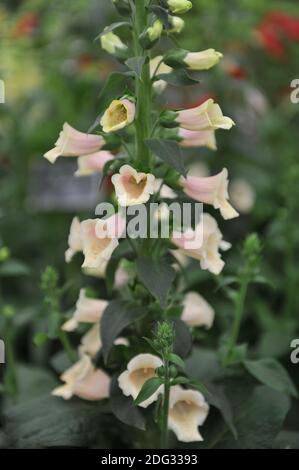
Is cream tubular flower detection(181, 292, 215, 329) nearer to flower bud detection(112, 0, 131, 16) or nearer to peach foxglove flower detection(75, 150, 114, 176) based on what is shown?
peach foxglove flower detection(75, 150, 114, 176)

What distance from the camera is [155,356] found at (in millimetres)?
1014

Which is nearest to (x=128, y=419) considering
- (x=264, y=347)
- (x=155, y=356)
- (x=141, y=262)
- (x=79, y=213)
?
(x=155, y=356)

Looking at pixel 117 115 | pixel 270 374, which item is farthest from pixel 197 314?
pixel 117 115

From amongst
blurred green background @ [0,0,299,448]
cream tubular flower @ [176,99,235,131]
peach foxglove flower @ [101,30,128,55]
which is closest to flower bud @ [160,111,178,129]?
cream tubular flower @ [176,99,235,131]

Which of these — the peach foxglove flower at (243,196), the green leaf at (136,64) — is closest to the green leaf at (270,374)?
the green leaf at (136,64)

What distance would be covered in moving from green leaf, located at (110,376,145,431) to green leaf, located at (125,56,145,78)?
1.42 feet

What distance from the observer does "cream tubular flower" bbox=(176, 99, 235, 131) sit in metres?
0.98

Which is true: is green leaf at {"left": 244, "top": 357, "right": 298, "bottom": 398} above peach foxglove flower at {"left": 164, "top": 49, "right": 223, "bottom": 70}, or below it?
below

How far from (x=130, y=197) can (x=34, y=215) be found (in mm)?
1177

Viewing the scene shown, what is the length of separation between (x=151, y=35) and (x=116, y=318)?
381 mm

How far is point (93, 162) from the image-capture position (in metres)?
1.11

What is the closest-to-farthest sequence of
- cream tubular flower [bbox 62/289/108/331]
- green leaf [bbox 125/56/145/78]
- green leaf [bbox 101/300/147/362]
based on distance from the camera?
green leaf [bbox 125/56/145/78], green leaf [bbox 101/300/147/362], cream tubular flower [bbox 62/289/108/331]

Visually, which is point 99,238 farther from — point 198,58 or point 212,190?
point 198,58

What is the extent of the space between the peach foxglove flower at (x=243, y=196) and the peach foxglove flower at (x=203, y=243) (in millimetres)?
985
